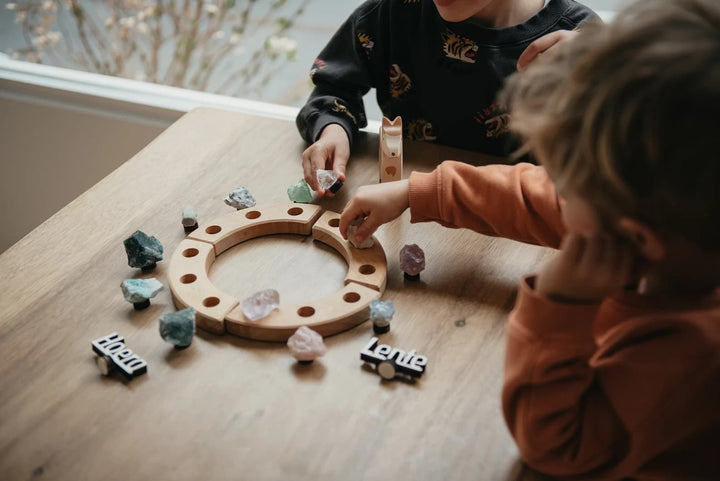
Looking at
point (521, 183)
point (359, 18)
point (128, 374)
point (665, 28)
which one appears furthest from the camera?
point (359, 18)

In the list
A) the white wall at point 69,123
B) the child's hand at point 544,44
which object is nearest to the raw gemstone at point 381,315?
the child's hand at point 544,44

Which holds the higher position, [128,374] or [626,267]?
[626,267]

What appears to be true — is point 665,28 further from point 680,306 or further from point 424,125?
point 424,125

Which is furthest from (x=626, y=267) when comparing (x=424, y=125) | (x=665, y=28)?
(x=424, y=125)

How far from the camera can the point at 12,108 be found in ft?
5.72

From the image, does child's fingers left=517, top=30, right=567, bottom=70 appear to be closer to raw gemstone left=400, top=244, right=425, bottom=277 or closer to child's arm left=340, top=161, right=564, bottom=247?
child's arm left=340, top=161, right=564, bottom=247

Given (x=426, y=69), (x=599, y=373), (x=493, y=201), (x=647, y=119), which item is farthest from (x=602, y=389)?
(x=426, y=69)

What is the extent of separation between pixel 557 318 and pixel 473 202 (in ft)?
1.13

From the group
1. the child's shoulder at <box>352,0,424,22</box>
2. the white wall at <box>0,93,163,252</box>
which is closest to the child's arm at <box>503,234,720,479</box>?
the child's shoulder at <box>352,0,424,22</box>

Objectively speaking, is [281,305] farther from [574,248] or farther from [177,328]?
[574,248]

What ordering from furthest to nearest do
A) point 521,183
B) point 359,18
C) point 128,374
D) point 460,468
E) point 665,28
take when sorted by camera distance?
point 359,18
point 521,183
point 128,374
point 460,468
point 665,28

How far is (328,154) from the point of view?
1.15 metres

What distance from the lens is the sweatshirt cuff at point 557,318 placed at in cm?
61

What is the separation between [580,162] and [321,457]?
36cm
